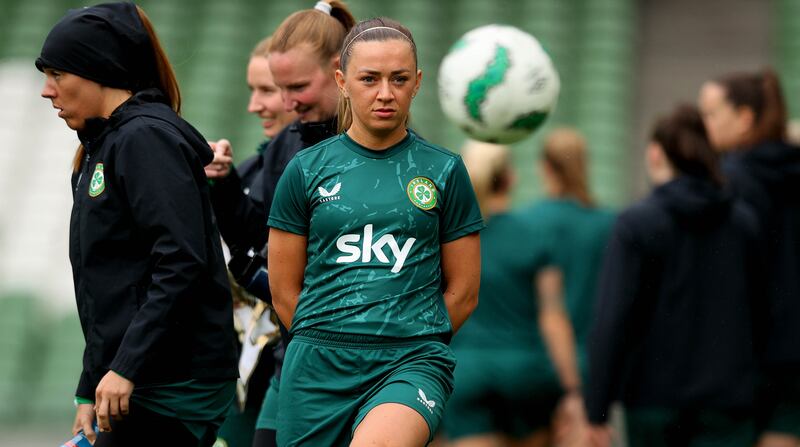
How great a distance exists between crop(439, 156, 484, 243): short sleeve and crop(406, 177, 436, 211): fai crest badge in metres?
0.05

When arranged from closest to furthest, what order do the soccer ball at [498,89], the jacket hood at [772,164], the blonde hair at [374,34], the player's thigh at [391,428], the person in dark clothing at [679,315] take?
the player's thigh at [391,428]
the blonde hair at [374,34]
the soccer ball at [498,89]
the person in dark clothing at [679,315]
the jacket hood at [772,164]

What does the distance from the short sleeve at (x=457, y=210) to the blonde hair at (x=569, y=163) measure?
13.2 feet

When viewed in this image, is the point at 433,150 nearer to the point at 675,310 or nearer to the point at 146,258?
the point at 146,258

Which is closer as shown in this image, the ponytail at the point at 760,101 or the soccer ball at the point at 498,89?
the soccer ball at the point at 498,89

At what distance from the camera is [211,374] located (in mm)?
4281

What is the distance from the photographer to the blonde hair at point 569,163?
325 inches

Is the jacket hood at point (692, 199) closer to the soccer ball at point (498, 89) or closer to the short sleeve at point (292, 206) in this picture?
the soccer ball at point (498, 89)

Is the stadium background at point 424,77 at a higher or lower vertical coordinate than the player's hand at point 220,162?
lower

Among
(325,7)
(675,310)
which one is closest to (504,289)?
(675,310)

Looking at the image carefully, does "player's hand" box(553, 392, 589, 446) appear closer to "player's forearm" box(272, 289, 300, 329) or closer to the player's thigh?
"player's forearm" box(272, 289, 300, 329)

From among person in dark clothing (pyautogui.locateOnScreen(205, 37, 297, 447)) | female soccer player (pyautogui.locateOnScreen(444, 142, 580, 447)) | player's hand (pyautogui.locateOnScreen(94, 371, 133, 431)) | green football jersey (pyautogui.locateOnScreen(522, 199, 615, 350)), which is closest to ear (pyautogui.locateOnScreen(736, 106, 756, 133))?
green football jersey (pyautogui.locateOnScreen(522, 199, 615, 350))

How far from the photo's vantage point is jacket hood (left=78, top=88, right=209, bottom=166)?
430cm

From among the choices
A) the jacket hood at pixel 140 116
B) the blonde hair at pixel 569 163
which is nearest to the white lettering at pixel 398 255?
the jacket hood at pixel 140 116

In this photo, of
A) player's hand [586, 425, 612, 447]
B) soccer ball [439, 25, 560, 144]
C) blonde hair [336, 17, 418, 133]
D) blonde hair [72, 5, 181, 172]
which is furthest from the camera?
player's hand [586, 425, 612, 447]
